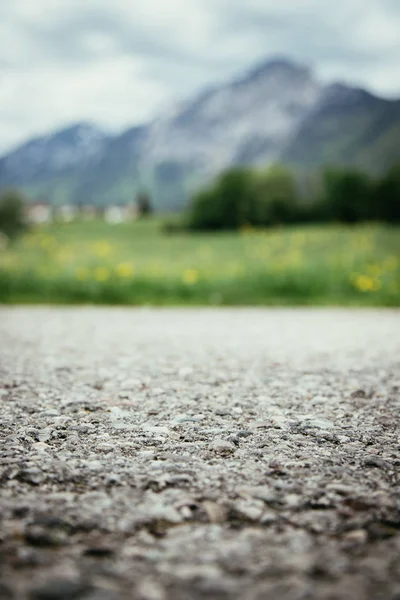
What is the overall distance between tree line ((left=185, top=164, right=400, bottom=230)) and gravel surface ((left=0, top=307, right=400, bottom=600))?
64.5 metres

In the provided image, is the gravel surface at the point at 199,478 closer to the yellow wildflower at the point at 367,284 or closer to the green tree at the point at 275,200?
the yellow wildflower at the point at 367,284

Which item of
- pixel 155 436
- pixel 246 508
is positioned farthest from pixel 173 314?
pixel 246 508

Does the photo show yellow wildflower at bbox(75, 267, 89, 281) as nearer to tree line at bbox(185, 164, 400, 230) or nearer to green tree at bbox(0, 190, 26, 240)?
green tree at bbox(0, 190, 26, 240)

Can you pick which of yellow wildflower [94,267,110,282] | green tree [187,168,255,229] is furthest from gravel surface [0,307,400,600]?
green tree [187,168,255,229]

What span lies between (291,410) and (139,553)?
226 centimetres

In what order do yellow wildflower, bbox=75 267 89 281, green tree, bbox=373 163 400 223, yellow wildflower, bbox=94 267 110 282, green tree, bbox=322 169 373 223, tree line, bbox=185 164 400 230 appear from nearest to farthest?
yellow wildflower, bbox=94 267 110 282 < yellow wildflower, bbox=75 267 89 281 < tree line, bbox=185 164 400 230 < green tree, bbox=373 163 400 223 < green tree, bbox=322 169 373 223

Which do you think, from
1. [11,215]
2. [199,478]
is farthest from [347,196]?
[199,478]

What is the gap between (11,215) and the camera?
168 feet

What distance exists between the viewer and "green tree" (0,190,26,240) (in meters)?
50.3

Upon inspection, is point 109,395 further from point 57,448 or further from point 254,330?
point 254,330

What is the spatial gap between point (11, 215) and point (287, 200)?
4226cm

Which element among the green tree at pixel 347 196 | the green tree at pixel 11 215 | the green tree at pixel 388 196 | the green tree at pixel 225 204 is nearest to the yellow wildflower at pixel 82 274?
the green tree at pixel 11 215

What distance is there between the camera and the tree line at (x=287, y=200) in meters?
72.1

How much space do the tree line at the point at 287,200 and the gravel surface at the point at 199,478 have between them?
212 ft
